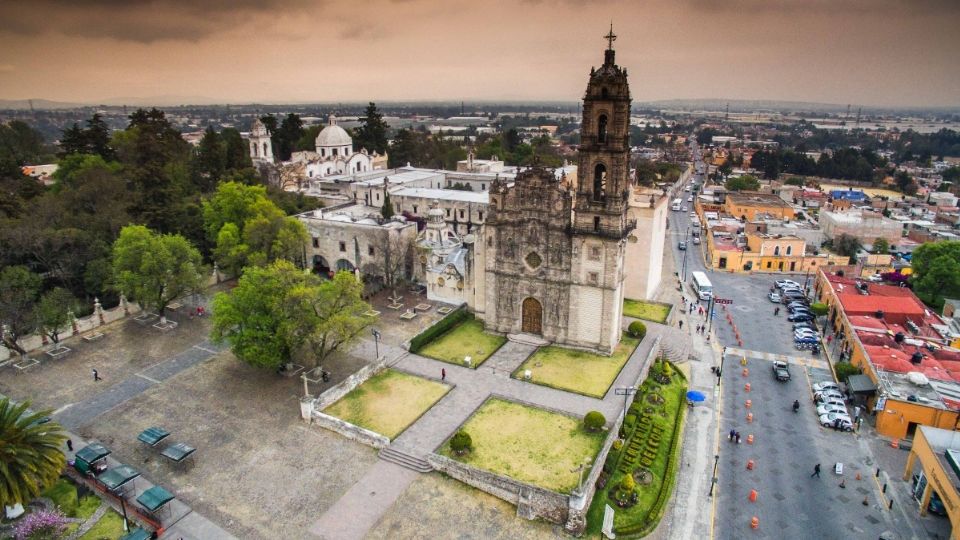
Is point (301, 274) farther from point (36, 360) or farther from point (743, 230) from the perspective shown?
point (743, 230)

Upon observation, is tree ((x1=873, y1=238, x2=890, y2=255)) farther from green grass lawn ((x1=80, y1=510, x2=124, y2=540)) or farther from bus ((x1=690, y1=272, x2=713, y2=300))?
green grass lawn ((x1=80, y1=510, x2=124, y2=540))

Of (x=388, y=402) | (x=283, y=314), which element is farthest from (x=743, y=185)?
(x=283, y=314)

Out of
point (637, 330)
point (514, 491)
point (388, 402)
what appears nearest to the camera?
point (514, 491)

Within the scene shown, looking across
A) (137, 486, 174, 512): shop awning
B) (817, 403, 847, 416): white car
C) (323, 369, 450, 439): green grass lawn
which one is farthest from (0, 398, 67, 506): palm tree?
(817, 403, 847, 416): white car


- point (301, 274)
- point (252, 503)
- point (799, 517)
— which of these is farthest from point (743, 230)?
point (252, 503)

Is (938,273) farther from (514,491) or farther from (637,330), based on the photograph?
(514,491)

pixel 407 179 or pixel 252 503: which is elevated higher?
pixel 407 179

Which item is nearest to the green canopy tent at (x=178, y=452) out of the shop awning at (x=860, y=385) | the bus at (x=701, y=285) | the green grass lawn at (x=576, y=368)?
the green grass lawn at (x=576, y=368)
